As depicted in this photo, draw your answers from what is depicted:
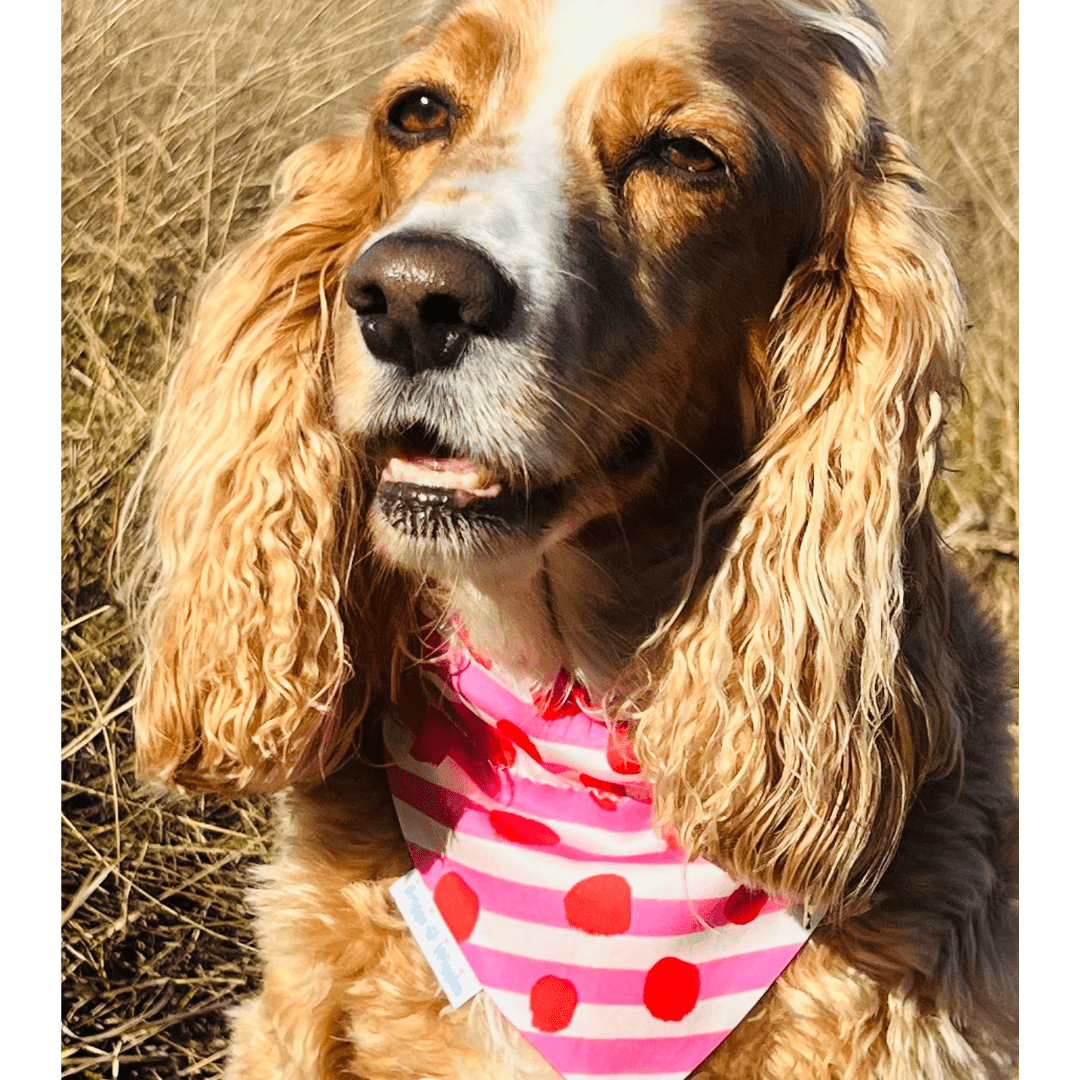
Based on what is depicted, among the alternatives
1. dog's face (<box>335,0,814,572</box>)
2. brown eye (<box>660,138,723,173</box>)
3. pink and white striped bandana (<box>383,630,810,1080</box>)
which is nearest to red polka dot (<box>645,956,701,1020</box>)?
pink and white striped bandana (<box>383,630,810,1080</box>)

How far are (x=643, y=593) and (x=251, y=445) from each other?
1.83ft

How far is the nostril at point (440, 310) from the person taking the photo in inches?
59.1

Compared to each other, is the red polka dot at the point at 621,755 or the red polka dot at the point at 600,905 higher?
the red polka dot at the point at 621,755

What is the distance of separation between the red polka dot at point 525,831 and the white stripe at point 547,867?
10 mm

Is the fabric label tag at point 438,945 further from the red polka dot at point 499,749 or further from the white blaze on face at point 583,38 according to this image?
the white blaze on face at point 583,38

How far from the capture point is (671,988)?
6.41ft

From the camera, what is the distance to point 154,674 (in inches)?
79.4

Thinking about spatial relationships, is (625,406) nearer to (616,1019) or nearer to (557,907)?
(557,907)

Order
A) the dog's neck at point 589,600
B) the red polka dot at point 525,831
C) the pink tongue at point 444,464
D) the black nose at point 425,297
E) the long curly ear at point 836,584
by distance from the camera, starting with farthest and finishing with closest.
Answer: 1. the red polka dot at point 525,831
2. the dog's neck at point 589,600
3. the long curly ear at point 836,584
4. the pink tongue at point 444,464
5. the black nose at point 425,297

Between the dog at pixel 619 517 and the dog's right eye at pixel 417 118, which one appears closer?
the dog at pixel 619 517

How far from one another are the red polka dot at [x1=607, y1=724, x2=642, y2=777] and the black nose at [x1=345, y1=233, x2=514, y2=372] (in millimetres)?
630

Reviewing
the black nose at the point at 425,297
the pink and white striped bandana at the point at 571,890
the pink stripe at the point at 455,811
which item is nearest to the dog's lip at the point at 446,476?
the black nose at the point at 425,297

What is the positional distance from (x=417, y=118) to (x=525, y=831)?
0.95 metres
